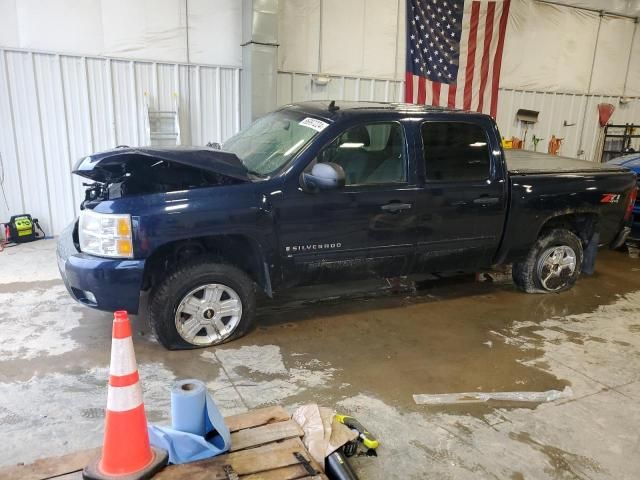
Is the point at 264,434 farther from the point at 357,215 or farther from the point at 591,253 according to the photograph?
the point at 591,253

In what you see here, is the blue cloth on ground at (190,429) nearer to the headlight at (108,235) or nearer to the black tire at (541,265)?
the headlight at (108,235)

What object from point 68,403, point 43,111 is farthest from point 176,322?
point 43,111

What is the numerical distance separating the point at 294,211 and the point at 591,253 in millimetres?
3764

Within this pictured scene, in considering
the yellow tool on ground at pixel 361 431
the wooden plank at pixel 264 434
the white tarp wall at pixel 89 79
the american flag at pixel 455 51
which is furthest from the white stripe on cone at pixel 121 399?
the american flag at pixel 455 51

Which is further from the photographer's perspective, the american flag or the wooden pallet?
the american flag

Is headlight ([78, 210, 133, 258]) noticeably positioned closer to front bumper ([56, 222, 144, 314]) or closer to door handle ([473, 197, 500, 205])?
front bumper ([56, 222, 144, 314])

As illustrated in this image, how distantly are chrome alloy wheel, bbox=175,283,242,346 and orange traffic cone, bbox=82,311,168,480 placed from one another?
158 cm

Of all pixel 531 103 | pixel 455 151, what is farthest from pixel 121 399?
pixel 531 103

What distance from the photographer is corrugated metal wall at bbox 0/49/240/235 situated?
22.0 ft

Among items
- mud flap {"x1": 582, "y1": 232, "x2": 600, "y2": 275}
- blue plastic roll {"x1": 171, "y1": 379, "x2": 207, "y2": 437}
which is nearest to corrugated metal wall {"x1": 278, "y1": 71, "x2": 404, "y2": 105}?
mud flap {"x1": 582, "y1": 232, "x2": 600, "y2": 275}

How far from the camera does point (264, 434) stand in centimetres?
248

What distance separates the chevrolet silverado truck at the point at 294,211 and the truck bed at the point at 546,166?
0.21 ft

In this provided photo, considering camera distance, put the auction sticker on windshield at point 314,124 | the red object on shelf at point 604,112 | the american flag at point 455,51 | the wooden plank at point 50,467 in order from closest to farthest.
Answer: the wooden plank at point 50,467
the auction sticker on windshield at point 314,124
the american flag at point 455,51
the red object on shelf at point 604,112

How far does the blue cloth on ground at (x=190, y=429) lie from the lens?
2176mm
